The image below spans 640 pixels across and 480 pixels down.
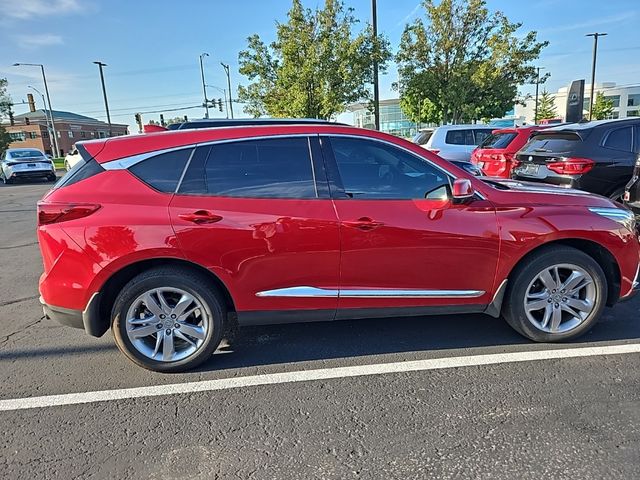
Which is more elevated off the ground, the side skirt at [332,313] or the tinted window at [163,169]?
the tinted window at [163,169]

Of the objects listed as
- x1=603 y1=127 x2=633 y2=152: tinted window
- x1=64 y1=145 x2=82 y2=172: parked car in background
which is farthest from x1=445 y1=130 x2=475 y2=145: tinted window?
x1=64 y1=145 x2=82 y2=172: parked car in background

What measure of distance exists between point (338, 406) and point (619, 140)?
6.09 m

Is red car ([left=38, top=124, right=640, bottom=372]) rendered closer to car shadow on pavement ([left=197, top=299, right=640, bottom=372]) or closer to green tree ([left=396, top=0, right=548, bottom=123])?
car shadow on pavement ([left=197, top=299, right=640, bottom=372])

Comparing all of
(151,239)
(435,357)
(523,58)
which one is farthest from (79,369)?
(523,58)

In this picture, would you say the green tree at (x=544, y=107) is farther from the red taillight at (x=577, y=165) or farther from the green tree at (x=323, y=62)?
the red taillight at (x=577, y=165)

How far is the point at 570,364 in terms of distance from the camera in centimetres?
321

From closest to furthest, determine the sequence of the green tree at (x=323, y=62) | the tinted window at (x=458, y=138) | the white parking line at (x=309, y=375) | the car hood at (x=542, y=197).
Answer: the white parking line at (x=309, y=375) < the car hood at (x=542, y=197) < the tinted window at (x=458, y=138) < the green tree at (x=323, y=62)

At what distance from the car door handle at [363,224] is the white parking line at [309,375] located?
1.03 m

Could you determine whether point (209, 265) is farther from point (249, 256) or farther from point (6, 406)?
point (6, 406)

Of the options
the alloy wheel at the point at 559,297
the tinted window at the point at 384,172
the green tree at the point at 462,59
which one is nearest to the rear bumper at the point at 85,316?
the tinted window at the point at 384,172

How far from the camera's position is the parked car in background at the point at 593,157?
619cm

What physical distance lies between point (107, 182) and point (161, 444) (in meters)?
1.74

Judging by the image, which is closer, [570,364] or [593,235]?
[570,364]

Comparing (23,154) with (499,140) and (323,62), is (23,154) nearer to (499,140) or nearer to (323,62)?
(323,62)
